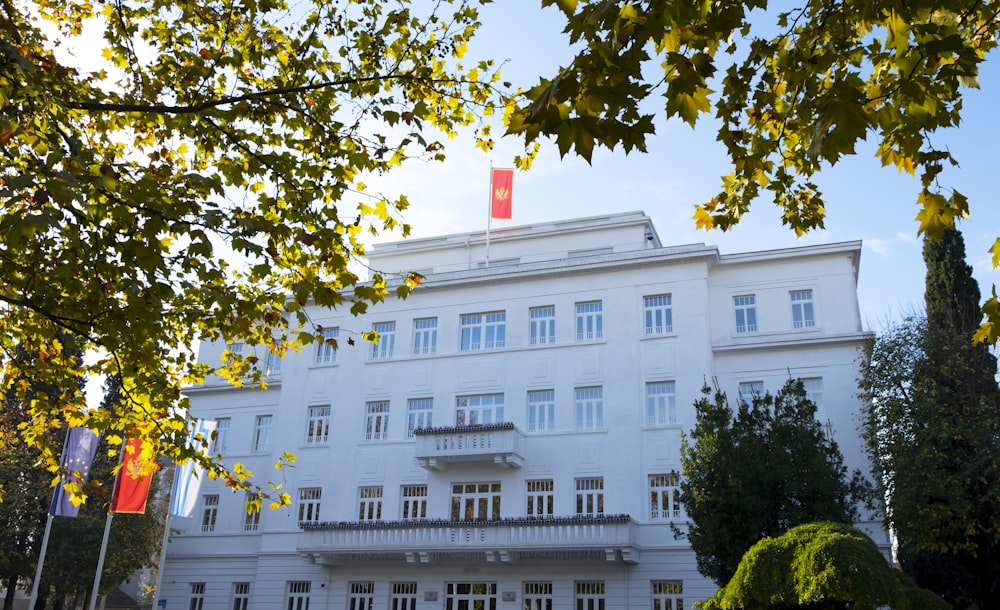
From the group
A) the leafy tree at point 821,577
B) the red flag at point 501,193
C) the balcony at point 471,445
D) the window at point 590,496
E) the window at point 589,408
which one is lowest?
the leafy tree at point 821,577

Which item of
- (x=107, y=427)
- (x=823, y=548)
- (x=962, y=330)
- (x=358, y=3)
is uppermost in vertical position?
(x=962, y=330)

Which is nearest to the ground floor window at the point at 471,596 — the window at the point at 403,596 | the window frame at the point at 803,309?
the window at the point at 403,596

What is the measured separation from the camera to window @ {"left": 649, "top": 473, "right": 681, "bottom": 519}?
1164 inches

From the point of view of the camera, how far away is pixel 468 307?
3588 cm

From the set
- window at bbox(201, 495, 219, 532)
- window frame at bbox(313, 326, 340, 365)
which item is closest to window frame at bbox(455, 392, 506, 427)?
window frame at bbox(313, 326, 340, 365)

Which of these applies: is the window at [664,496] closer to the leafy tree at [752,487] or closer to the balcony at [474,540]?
the balcony at [474,540]

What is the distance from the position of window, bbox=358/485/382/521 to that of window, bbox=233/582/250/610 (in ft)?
21.7

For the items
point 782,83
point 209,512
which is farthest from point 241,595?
point 782,83

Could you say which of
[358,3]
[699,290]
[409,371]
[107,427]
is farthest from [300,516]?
[358,3]

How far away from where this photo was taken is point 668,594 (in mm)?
28719

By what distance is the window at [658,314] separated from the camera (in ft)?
106

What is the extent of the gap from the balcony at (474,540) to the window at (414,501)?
130 cm

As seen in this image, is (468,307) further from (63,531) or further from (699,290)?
(63,531)

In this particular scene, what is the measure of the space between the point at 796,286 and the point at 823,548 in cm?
2012
